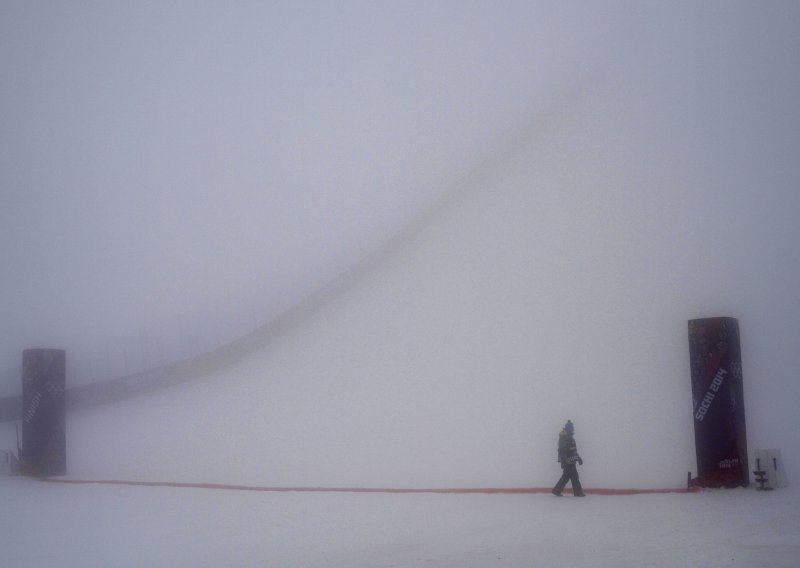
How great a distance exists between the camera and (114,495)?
40.7 ft

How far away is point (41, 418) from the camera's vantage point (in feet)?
49.0

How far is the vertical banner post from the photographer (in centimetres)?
1487

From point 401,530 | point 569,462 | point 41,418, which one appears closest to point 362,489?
point 569,462

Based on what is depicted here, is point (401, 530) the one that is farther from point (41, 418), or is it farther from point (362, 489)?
point (41, 418)

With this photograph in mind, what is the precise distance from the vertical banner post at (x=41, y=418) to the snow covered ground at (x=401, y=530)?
8.73ft

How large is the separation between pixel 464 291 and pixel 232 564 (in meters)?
15.8

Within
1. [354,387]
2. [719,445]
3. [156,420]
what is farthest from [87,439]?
[719,445]

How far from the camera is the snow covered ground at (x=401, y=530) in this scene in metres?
6.55

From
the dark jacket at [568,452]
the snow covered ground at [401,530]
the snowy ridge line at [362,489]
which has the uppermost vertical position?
the dark jacket at [568,452]

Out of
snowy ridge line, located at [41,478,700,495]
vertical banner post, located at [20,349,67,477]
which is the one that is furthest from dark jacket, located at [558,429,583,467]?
vertical banner post, located at [20,349,67,477]

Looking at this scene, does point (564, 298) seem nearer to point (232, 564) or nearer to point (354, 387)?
point (354, 387)

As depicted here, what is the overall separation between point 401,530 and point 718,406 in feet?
20.1

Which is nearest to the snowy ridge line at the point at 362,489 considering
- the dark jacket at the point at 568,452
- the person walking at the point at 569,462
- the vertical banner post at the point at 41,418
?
the vertical banner post at the point at 41,418

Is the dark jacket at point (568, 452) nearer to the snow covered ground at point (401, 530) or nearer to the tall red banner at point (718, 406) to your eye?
the snow covered ground at point (401, 530)
